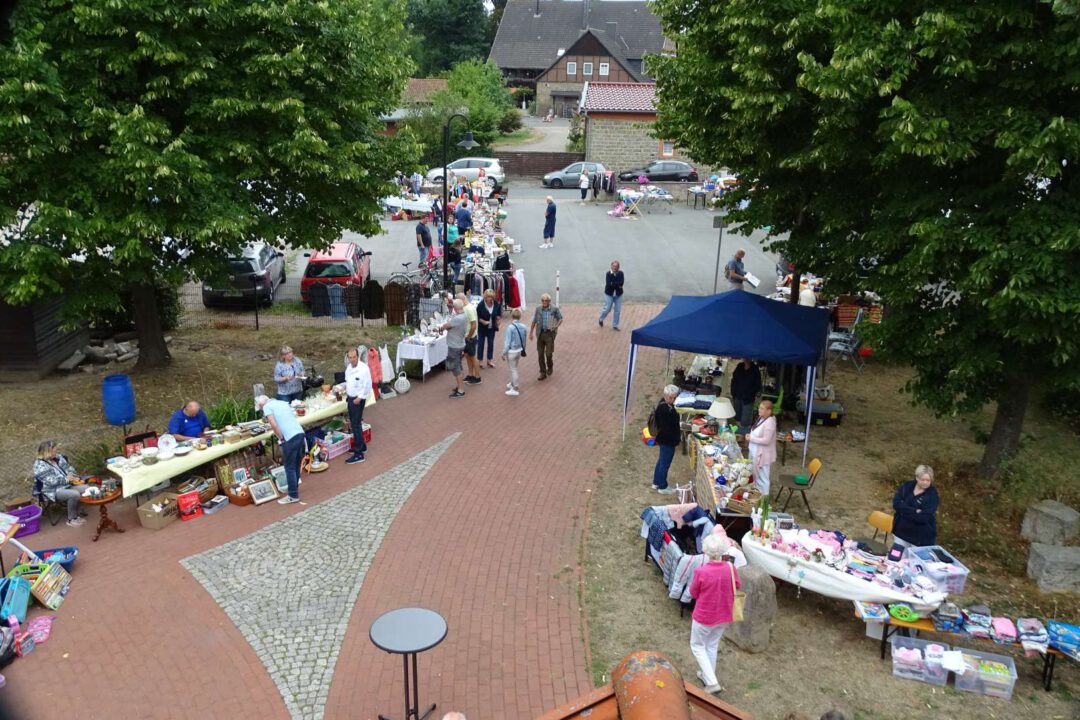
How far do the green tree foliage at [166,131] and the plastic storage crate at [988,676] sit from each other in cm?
1147

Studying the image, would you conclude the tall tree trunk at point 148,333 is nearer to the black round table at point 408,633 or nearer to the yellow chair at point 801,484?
the black round table at point 408,633

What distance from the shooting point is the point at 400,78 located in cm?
1652

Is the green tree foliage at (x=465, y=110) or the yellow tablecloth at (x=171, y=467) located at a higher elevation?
the green tree foliage at (x=465, y=110)

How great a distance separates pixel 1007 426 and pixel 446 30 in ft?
236

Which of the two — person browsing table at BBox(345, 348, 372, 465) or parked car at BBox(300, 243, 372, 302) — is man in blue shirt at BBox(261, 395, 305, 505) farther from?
parked car at BBox(300, 243, 372, 302)

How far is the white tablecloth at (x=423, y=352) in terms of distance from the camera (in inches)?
661

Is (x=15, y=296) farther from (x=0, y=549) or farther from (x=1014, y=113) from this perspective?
(x=1014, y=113)

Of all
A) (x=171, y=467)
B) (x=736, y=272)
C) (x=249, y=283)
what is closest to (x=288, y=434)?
(x=171, y=467)

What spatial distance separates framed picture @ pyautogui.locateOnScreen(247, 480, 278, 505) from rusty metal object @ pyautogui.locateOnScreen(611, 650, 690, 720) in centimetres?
938

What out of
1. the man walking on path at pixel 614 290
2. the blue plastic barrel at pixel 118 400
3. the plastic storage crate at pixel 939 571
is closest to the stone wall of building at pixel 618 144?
the man walking on path at pixel 614 290

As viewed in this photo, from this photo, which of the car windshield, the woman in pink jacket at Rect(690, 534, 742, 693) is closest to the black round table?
the woman in pink jacket at Rect(690, 534, 742, 693)

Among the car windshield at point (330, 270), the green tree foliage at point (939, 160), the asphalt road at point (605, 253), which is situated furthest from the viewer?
the asphalt road at point (605, 253)

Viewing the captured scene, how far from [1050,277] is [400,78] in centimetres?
1198

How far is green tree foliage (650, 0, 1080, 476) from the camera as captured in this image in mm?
9312
